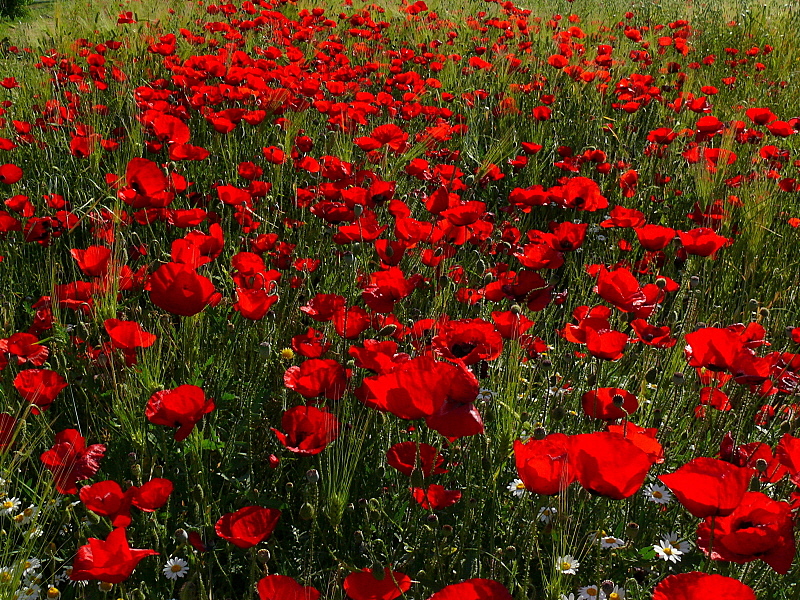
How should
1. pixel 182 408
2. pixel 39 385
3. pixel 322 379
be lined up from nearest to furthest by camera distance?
pixel 182 408 → pixel 322 379 → pixel 39 385

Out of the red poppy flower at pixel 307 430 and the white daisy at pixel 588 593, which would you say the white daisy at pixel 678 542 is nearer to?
the white daisy at pixel 588 593

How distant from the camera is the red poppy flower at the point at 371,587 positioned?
1188 mm

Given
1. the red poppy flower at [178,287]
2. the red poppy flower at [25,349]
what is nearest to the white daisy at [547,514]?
the red poppy flower at [178,287]

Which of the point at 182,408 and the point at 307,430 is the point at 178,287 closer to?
the point at 182,408

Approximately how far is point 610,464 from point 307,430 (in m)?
0.66

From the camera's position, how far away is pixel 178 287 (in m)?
1.65

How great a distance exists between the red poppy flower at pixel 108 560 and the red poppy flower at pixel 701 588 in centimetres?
76

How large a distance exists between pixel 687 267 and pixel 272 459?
81.2 inches

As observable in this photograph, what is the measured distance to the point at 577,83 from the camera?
515 cm

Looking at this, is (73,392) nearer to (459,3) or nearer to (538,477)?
(538,477)

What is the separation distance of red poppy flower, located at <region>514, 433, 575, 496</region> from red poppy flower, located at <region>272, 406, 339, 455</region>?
415 millimetres

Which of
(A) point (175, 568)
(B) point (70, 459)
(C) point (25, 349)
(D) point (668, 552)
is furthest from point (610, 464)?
(C) point (25, 349)

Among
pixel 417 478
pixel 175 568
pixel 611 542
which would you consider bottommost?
pixel 175 568

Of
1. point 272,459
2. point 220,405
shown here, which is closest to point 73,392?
point 220,405
